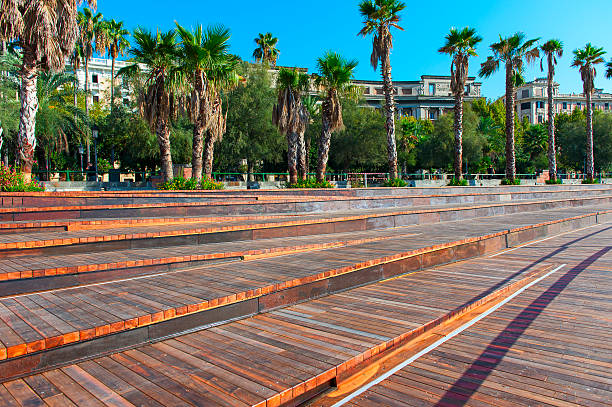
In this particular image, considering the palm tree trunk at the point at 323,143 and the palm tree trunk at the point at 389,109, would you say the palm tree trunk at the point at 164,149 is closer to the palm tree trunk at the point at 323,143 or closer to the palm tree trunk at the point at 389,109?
the palm tree trunk at the point at 323,143

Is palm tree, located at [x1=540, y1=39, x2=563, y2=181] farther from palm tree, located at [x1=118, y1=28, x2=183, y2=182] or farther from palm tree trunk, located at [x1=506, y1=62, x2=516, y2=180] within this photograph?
palm tree, located at [x1=118, y1=28, x2=183, y2=182]

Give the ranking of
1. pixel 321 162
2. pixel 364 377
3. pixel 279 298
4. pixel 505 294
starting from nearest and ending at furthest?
pixel 364 377 < pixel 279 298 < pixel 505 294 < pixel 321 162

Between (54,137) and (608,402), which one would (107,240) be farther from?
(54,137)

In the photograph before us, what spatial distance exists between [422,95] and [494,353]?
83713mm

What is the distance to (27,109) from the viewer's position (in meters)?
15.9

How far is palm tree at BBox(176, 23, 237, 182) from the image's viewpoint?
62.9ft

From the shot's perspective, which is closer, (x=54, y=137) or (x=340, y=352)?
(x=340, y=352)

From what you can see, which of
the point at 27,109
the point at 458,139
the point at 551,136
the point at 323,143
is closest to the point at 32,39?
the point at 27,109

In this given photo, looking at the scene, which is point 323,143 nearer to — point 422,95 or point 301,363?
point 301,363

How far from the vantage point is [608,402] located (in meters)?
3.16

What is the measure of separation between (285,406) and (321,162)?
21718mm

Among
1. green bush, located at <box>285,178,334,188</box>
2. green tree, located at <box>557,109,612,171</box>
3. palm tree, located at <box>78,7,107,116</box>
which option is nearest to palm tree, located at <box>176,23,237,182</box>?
green bush, located at <box>285,178,334,188</box>

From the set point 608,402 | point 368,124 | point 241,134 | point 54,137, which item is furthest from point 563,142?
point 608,402

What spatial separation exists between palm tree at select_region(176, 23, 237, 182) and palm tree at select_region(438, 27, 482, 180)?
56.7 feet
